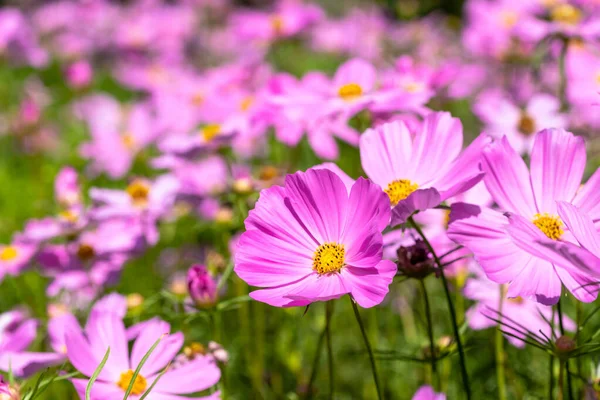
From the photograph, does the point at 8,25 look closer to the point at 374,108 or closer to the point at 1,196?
the point at 1,196

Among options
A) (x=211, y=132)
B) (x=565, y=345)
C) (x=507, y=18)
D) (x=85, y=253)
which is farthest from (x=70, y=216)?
(x=507, y=18)

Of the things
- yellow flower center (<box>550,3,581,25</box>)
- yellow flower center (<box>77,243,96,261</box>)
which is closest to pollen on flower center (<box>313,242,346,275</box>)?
yellow flower center (<box>77,243,96,261</box>)

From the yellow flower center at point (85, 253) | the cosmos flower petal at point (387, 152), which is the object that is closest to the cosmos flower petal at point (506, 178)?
the cosmos flower petal at point (387, 152)

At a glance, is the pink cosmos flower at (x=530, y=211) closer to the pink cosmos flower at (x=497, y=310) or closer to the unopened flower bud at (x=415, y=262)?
the unopened flower bud at (x=415, y=262)

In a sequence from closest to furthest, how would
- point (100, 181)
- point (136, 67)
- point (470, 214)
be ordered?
1. point (470, 214)
2. point (100, 181)
3. point (136, 67)

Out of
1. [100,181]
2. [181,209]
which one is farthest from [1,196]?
[181,209]

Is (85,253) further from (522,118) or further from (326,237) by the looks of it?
(522,118)

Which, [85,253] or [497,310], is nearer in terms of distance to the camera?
[497,310]
